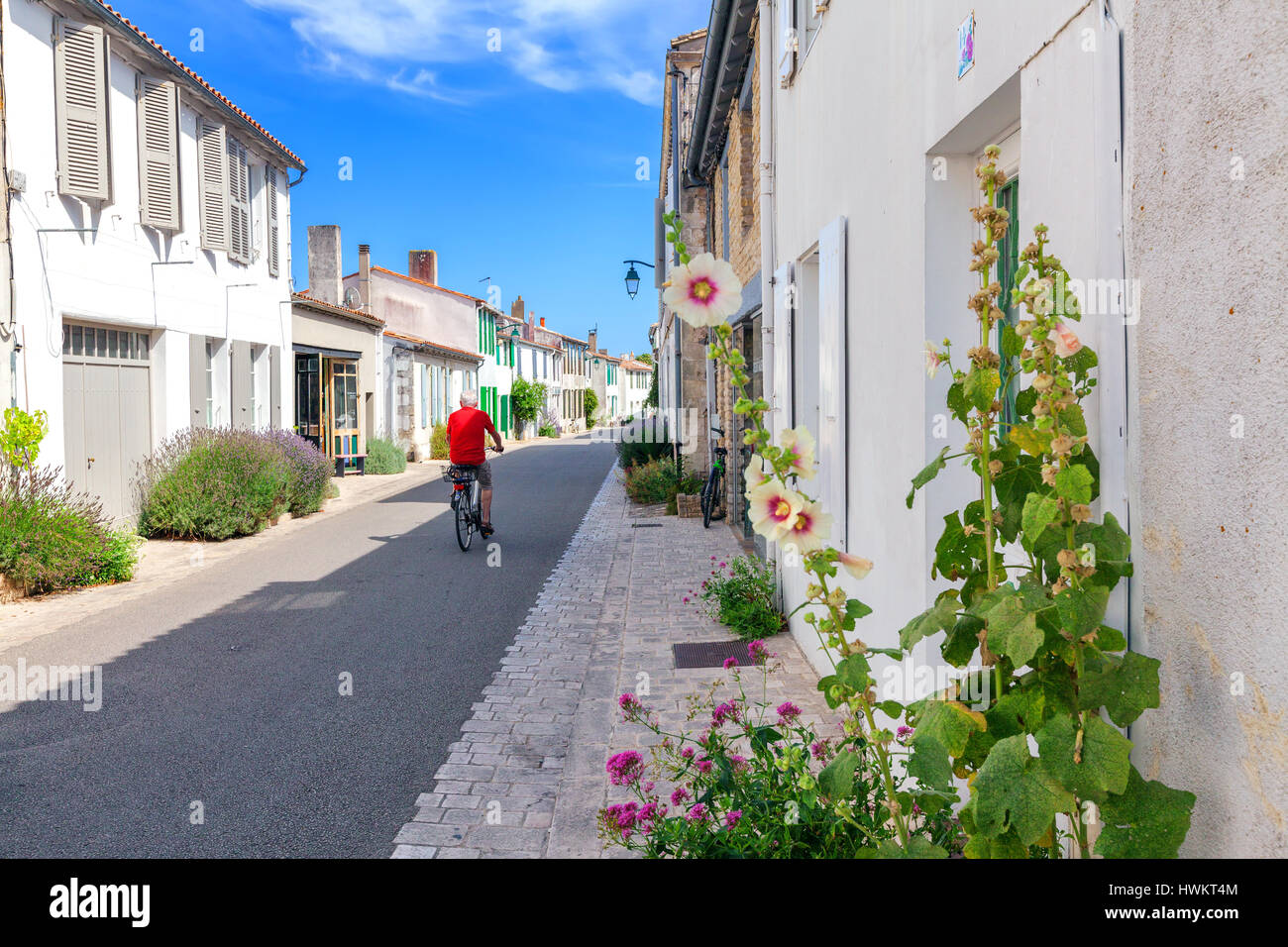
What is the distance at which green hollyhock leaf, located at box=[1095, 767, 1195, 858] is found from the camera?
170 centimetres

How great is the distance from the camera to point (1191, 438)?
5.91 ft

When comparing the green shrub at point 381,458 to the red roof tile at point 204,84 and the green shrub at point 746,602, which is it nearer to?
the red roof tile at point 204,84

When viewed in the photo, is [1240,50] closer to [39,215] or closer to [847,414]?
[847,414]

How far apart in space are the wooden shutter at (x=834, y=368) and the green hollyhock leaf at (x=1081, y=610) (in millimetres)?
3250

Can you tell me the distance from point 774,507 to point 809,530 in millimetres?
86

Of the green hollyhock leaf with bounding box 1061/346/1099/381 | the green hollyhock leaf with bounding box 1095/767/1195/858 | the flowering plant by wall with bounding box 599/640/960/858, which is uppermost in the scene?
the green hollyhock leaf with bounding box 1061/346/1099/381

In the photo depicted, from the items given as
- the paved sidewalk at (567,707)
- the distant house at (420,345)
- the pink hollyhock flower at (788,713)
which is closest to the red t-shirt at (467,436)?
the paved sidewalk at (567,707)

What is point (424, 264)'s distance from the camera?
4431 cm

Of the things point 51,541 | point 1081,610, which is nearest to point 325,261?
point 51,541

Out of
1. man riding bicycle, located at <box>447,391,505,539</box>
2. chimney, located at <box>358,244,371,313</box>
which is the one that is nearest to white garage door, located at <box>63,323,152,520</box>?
man riding bicycle, located at <box>447,391,505,539</box>

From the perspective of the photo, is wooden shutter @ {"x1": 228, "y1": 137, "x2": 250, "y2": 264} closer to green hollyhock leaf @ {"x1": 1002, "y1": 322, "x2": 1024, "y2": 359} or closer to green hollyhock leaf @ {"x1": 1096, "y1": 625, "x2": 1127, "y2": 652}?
green hollyhock leaf @ {"x1": 1002, "y1": 322, "x2": 1024, "y2": 359}

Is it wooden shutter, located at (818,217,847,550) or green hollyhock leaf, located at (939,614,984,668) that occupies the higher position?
wooden shutter, located at (818,217,847,550)

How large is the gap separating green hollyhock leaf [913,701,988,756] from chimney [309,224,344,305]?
Answer: 2612 cm
